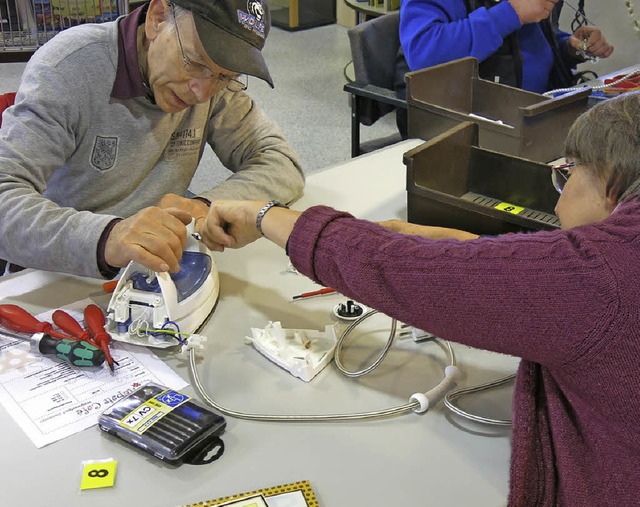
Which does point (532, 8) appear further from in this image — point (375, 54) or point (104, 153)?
point (104, 153)

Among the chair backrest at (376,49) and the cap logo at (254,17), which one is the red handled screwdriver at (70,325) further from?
the chair backrest at (376,49)

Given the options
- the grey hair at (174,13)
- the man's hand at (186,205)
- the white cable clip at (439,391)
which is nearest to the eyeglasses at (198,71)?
the grey hair at (174,13)

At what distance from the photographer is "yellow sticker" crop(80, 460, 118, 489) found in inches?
36.1

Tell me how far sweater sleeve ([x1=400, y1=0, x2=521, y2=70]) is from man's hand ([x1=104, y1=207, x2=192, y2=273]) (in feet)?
4.57

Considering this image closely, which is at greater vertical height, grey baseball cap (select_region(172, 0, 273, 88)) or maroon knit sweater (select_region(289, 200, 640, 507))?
grey baseball cap (select_region(172, 0, 273, 88))

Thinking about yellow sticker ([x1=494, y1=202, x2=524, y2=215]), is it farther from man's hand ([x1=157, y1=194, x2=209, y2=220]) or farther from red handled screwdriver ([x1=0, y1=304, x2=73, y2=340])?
red handled screwdriver ([x1=0, y1=304, x2=73, y2=340])

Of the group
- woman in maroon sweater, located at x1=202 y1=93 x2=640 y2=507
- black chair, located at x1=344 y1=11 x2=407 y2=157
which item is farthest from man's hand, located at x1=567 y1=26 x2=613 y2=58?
woman in maroon sweater, located at x1=202 y1=93 x2=640 y2=507

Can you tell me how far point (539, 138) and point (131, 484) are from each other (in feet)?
4.42

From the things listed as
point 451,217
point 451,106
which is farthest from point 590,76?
point 451,217

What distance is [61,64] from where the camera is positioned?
1399 millimetres

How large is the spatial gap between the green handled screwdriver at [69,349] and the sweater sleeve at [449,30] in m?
1.64

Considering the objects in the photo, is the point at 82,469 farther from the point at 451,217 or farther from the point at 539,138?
the point at 539,138

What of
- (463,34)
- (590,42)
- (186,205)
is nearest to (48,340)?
(186,205)

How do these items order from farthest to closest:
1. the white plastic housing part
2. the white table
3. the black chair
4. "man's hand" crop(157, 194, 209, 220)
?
the black chair, "man's hand" crop(157, 194, 209, 220), the white plastic housing part, the white table
